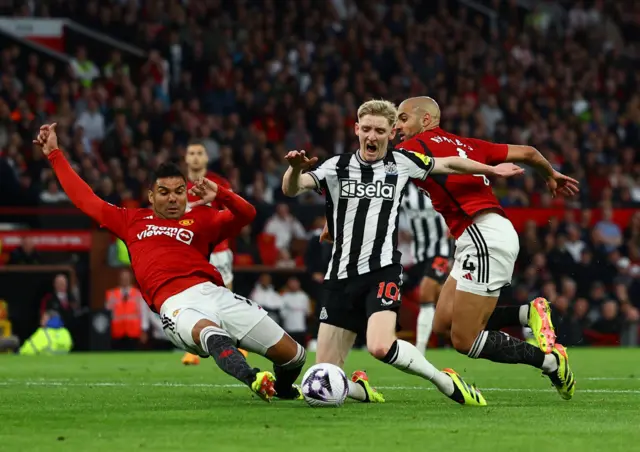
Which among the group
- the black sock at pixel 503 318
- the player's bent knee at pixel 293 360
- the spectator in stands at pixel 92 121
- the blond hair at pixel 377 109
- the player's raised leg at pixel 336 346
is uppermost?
the spectator in stands at pixel 92 121

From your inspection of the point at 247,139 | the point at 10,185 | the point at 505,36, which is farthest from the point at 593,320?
the point at 505,36

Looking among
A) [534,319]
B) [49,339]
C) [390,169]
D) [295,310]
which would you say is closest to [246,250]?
[295,310]

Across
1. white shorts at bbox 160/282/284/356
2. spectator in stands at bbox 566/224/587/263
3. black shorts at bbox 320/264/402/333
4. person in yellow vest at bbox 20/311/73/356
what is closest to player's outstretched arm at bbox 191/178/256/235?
white shorts at bbox 160/282/284/356

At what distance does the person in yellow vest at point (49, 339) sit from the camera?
17.4 m

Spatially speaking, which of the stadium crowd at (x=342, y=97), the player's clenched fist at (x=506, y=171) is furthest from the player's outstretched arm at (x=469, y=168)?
the stadium crowd at (x=342, y=97)

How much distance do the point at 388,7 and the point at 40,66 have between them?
29.4ft

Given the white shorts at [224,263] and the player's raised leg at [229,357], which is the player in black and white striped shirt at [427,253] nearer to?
the white shorts at [224,263]

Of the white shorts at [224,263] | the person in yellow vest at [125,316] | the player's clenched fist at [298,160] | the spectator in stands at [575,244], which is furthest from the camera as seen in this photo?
the spectator in stands at [575,244]

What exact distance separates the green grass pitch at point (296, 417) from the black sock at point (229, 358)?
22 centimetres

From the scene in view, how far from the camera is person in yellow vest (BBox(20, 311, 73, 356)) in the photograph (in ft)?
57.2

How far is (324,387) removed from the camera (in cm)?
795

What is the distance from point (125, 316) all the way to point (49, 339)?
3.82ft

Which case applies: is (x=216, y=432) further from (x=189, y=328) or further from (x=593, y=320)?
(x=593, y=320)

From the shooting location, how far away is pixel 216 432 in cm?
650
